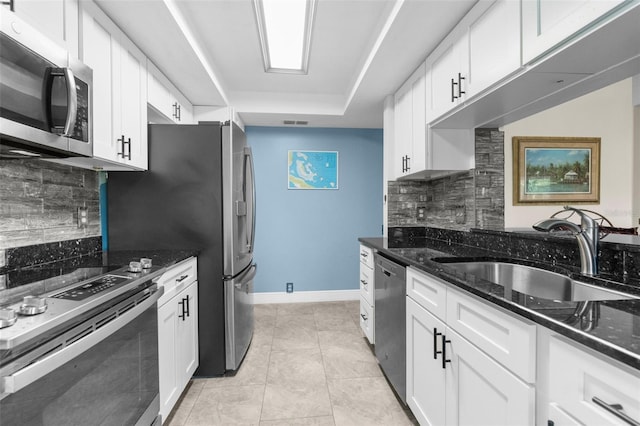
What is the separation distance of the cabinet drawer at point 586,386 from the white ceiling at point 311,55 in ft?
5.82

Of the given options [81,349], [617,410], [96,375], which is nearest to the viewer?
[617,410]

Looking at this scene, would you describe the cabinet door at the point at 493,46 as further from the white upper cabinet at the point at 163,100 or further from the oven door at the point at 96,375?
the white upper cabinet at the point at 163,100

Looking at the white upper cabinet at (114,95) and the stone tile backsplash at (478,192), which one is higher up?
the white upper cabinet at (114,95)

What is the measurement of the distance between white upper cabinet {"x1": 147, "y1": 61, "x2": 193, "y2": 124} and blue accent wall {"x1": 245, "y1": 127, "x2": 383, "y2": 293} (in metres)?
1.21

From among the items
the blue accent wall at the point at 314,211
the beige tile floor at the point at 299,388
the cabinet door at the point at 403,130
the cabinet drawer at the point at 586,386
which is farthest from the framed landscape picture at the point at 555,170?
the blue accent wall at the point at 314,211

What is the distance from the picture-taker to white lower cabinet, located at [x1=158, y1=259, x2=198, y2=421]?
1584 millimetres

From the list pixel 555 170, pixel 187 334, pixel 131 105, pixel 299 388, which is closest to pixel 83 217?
pixel 131 105

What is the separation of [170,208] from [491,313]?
204 cm

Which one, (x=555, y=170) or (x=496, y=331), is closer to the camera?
(x=496, y=331)

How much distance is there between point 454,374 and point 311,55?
259cm

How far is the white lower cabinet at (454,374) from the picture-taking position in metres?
0.89

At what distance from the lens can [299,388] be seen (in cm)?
203

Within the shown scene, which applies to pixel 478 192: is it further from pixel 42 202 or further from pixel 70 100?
pixel 42 202

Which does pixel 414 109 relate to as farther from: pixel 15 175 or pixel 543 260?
pixel 15 175
